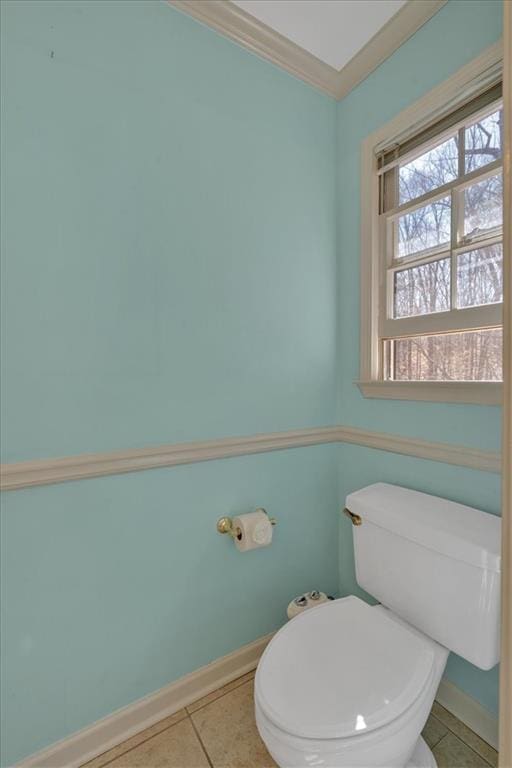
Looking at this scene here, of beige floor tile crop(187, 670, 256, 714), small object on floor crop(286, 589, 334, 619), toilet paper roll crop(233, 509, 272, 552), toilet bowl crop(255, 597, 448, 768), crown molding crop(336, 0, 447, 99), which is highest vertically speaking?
crown molding crop(336, 0, 447, 99)

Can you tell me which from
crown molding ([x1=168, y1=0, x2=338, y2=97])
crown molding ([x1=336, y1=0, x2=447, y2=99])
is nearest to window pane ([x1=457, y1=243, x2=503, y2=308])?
crown molding ([x1=336, y1=0, x2=447, y2=99])

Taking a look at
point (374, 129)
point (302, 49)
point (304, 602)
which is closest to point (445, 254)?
point (374, 129)

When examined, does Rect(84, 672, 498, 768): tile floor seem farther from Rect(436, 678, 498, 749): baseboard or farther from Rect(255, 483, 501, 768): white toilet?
Rect(255, 483, 501, 768): white toilet

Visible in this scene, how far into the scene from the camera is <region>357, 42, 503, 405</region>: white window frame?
1.07 metres

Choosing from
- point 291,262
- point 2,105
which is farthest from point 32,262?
point 291,262

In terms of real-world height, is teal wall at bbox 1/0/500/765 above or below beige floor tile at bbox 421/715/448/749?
above

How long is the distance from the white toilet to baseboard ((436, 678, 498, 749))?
20 centimetres

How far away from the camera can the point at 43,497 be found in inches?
39.5

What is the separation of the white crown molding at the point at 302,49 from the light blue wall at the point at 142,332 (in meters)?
0.04

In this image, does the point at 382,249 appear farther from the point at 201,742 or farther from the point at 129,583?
the point at 201,742

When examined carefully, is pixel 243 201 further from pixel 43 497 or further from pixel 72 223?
pixel 43 497

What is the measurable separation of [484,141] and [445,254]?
13.6 inches

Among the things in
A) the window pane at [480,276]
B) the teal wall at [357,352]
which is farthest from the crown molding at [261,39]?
the window pane at [480,276]

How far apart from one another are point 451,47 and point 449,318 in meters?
0.88
